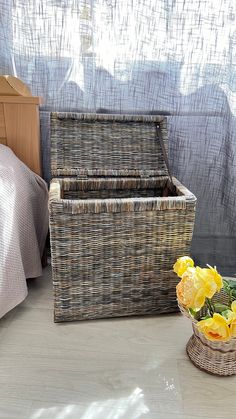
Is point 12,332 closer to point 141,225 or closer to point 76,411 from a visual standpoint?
point 76,411

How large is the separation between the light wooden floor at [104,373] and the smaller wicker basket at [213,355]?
0.02 meters

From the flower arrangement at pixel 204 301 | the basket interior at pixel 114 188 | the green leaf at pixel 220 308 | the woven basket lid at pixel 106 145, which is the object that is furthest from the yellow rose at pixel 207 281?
the woven basket lid at pixel 106 145

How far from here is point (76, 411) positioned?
690 millimetres

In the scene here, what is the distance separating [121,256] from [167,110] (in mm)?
621

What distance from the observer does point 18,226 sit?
3.11 ft

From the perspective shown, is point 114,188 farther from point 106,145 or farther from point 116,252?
point 116,252

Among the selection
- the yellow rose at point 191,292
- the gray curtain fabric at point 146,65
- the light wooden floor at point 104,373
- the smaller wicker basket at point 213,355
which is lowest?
the light wooden floor at point 104,373

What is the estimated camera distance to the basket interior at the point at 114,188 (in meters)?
1.11

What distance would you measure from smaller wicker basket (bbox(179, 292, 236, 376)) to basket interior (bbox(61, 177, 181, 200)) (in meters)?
0.49

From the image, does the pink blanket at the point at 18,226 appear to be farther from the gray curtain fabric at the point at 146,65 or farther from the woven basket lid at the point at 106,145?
the gray curtain fabric at the point at 146,65

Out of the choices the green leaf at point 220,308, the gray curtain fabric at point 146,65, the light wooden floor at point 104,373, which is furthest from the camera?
the gray curtain fabric at point 146,65

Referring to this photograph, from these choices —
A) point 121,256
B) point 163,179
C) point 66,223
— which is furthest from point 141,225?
point 163,179

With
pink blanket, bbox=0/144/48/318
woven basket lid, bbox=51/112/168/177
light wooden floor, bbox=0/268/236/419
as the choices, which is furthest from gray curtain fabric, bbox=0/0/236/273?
light wooden floor, bbox=0/268/236/419

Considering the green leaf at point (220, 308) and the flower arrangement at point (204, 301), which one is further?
the green leaf at point (220, 308)
